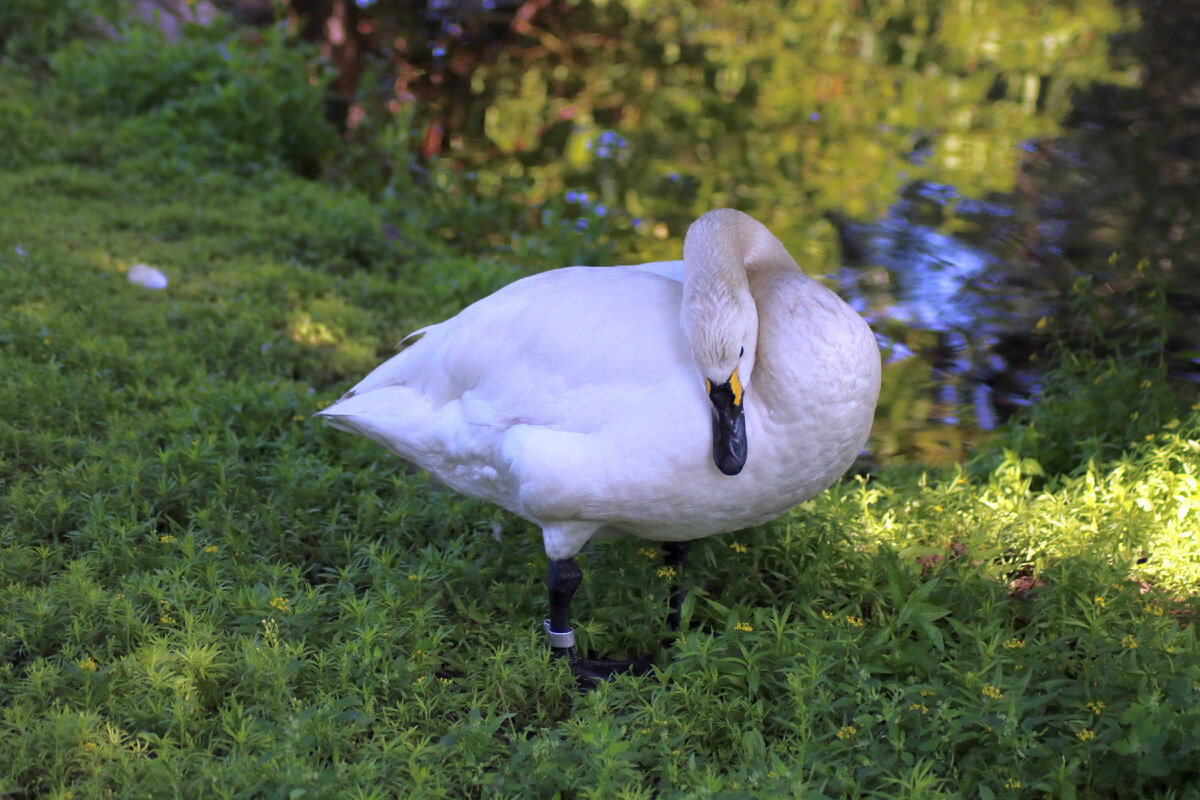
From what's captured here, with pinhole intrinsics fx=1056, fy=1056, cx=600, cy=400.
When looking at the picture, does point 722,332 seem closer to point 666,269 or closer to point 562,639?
point 666,269

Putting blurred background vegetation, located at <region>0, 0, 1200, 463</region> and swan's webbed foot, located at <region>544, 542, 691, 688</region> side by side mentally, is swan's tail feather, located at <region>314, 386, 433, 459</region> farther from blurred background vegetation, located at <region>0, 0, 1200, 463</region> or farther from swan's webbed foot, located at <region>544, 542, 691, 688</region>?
blurred background vegetation, located at <region>0, 0, 1200, 463</region>

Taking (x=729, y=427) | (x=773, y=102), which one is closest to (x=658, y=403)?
(x=729, y=427)

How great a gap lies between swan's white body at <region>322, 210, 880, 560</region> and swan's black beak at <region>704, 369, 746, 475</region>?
3 centimetres

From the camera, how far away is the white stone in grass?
5.10m

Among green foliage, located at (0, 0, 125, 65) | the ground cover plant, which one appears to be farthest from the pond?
green foliage, located at (0, 0, 125, 65)

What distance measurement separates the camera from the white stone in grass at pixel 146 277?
5.10 metres

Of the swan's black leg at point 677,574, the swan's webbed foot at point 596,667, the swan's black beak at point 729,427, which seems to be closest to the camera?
the swan's black beak at point 729,427

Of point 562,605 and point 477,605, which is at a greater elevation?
point 562,605

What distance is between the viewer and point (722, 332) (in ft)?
8.51

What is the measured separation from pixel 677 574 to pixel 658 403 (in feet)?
2.57

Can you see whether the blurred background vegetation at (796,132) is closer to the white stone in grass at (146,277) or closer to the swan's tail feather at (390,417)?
the white stone in grass at (146,277)

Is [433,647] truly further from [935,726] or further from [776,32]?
[776,32]

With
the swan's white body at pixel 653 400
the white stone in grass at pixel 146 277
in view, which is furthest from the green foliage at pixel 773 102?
the swan's white body at pixel 653 400

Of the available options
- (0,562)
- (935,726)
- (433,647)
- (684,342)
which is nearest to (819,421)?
(684,342)
